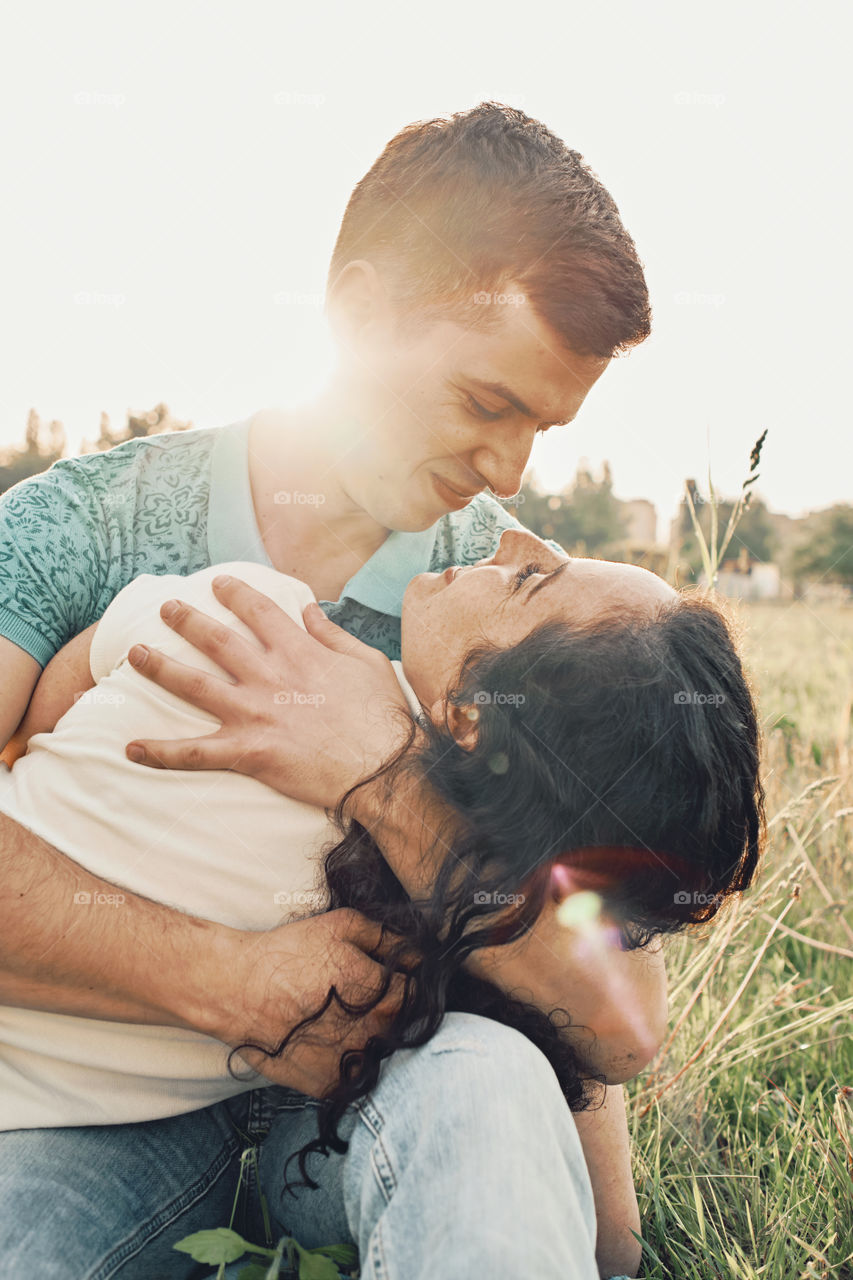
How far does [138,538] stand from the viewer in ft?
7.14

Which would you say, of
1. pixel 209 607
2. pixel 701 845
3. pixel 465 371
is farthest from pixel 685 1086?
pixel 465 371

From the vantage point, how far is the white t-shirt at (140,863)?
1.41m

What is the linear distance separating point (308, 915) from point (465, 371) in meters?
1.23

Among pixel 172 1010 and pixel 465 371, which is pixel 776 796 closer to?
pixel 465 371

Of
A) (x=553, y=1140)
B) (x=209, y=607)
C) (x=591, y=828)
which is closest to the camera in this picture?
(x=553, y=1140)

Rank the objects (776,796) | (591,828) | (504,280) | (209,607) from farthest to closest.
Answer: (776,796), (504,280), (209,607), (591,828)

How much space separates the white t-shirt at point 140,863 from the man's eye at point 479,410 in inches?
40.8

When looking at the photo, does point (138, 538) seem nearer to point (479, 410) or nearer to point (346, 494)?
point (346, 494)

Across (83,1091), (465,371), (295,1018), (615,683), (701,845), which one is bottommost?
(83,1091)

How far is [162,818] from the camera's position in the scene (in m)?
1.44

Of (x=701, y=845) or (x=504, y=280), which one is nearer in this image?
(x=701, y=845)

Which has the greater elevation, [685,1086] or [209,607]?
[209,607]

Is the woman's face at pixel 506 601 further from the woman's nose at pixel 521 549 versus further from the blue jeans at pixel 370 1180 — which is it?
the blue jeans at pixel 370 1180

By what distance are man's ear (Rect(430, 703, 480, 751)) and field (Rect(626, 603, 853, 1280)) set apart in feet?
2.20
